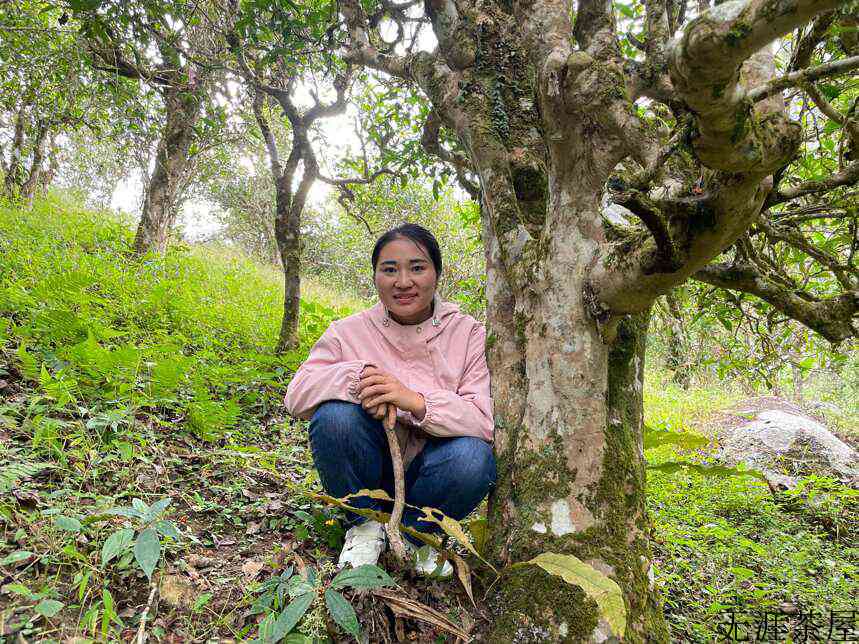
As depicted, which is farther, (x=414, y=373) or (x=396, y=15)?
(x=396, y=15)

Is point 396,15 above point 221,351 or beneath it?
above

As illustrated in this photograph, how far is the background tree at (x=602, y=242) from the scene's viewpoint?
1411mm

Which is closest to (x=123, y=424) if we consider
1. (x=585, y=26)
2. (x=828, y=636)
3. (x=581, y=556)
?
(x=581, y=556)

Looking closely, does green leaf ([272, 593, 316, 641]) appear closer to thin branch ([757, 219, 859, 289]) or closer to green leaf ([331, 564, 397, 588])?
green leaf ([331, 564, 397, 588])

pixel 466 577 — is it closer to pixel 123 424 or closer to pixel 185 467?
pixel 185 467

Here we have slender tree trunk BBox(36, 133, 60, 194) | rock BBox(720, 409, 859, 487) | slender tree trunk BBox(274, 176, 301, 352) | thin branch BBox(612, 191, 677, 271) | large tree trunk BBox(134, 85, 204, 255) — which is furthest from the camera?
slender tree trunk BBox(36, 133, 60, 194)

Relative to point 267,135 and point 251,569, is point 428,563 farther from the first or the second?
point 267,135

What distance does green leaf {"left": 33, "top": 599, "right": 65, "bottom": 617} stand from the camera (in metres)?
1.72

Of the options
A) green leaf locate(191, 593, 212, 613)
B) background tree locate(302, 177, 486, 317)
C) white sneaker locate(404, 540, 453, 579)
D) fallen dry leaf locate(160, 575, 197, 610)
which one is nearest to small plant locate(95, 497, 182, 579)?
fallen dry leaf locate(160, 575, 197, 610)

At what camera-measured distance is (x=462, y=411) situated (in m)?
2.48

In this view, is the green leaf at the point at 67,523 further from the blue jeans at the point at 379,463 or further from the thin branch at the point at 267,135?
the thin branch at the point at 267,135

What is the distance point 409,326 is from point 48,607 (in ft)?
6.22

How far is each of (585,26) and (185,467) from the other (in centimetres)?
331

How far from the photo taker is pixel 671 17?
325cm
